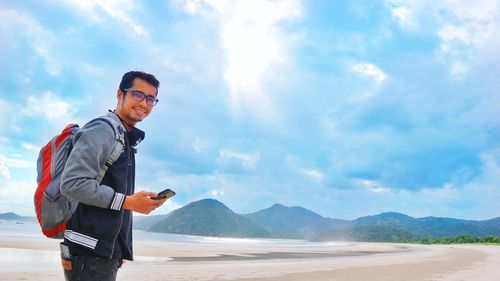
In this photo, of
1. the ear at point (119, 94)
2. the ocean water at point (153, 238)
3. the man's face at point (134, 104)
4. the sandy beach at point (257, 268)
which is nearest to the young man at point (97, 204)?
the man's face at point (134, 104)

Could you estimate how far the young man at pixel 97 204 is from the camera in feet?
7.37

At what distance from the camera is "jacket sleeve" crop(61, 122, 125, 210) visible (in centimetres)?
221

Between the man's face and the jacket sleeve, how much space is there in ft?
1.04

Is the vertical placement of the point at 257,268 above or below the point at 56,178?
below

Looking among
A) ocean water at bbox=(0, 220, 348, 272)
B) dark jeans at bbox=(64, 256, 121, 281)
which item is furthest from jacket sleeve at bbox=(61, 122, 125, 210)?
ocean water at bbox=(0, 220, 348, 272)

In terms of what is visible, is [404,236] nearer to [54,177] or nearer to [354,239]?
[354,239]

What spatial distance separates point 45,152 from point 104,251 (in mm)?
733

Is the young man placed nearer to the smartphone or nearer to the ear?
the smartphone

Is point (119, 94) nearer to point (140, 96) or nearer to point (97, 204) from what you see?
point (140, 96)

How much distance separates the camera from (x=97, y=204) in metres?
2.27

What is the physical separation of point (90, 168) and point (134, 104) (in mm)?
616

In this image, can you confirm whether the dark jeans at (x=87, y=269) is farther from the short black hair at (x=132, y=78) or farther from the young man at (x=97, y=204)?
the short black hair at (x=132, y=78)

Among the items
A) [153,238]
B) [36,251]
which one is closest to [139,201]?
[36,251]

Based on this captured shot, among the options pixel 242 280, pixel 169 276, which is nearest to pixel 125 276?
pixel 169 276
